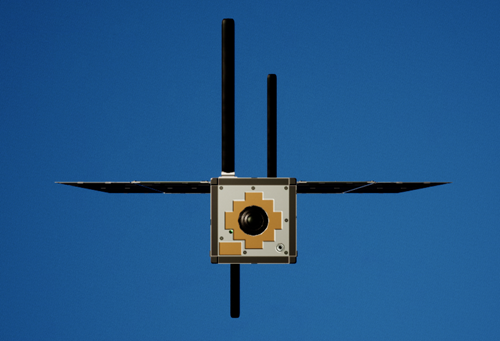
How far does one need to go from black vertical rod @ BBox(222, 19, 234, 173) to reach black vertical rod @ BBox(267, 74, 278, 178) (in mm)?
725

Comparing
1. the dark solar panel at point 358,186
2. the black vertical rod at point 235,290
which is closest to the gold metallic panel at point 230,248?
the black vertical rod at point 235,290

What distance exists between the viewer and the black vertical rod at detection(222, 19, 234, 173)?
14.2ft

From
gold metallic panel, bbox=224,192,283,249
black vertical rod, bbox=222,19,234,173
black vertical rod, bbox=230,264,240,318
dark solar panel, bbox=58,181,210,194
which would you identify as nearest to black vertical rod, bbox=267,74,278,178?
black vertical rod, bbox=222,19,234,173

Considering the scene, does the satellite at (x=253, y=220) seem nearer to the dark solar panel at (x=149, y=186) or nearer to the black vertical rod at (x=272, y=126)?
the dark solar panel at (x=149, y=186)

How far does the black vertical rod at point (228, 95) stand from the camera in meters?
4.32

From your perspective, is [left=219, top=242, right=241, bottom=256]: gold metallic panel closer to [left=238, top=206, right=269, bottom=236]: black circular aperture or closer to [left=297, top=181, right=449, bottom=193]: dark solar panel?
[left=238, top=206, right=269, bottom=236]: black circular aperture

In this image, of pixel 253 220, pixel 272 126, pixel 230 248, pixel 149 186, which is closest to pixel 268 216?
pixel 253 220

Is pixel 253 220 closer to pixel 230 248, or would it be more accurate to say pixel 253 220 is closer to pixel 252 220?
pixel 252 220

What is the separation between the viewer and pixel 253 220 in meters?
4.11

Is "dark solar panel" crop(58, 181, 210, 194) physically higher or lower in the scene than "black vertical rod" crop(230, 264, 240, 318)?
higher

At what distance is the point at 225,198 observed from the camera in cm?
412

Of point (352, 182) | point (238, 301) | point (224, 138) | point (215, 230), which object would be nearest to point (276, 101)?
point (224, 138)

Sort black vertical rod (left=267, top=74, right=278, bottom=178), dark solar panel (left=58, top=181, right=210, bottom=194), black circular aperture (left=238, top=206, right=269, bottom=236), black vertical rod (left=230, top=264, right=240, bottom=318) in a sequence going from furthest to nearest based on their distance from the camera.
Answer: black vertical rod (left=267, top=74, right=278, bottom=178), black vertical rod (left=230, top=264, right=240, bottom=318), dark solar panel (left=58, top=181, right=210, bottom=194), black circular aperture (left=238, top=206, right=269, bottom=236)

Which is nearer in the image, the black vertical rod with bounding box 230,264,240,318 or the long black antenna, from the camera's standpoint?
the long black antenna
